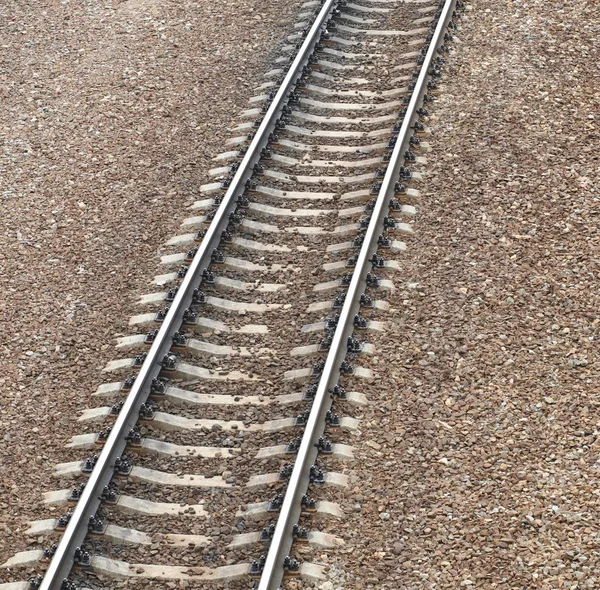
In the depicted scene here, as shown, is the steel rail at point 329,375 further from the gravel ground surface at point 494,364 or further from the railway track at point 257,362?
the gravel ground surface at point 494,364

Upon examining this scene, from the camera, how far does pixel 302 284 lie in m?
9.05

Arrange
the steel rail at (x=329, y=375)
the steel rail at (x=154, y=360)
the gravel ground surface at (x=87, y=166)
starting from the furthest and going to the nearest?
the gravel ground surface at (x=87, y=166) < the steel rail at (x=154, y=360) < the steel rail at (x=329, y=375)

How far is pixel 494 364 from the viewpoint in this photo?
25.8 feet

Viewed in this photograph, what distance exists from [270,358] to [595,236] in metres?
3.15

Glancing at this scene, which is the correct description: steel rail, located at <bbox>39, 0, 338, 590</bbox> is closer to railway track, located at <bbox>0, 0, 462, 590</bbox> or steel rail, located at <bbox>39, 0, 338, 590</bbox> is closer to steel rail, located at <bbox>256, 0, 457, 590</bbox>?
railway track, located at <bbox>0, 0, 462, 590</bbox>

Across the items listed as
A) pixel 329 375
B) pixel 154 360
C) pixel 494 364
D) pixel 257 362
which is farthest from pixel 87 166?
pixel 494 364

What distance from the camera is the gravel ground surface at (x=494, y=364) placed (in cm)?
657

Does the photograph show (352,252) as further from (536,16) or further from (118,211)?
(536,16)

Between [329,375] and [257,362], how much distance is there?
2.68 ft

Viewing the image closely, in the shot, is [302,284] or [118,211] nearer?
[302,284]

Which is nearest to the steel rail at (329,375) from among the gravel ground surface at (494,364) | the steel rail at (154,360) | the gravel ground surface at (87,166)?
the gravel ground surface at (494,364)

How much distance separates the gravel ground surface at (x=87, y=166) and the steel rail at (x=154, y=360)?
1.40 feet

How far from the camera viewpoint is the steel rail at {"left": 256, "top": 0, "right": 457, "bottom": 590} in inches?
258

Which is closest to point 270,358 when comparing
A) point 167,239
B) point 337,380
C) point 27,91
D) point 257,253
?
point 337,380
